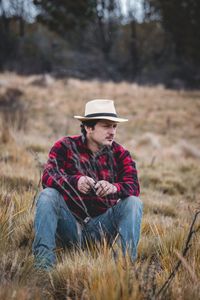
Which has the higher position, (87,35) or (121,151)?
(87,35)

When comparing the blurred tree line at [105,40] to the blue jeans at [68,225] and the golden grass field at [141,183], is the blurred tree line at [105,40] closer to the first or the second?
the golden grass field at [141,183]

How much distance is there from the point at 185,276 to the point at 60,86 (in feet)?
55.8

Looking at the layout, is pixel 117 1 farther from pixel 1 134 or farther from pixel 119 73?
pixel 1 134

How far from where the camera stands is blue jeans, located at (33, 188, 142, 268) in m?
2.86

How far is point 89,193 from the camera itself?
3.27 meters

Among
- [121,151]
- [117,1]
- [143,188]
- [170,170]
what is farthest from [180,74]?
[121,151]

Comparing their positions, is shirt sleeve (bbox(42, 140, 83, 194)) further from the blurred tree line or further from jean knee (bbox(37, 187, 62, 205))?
the blurred tree line

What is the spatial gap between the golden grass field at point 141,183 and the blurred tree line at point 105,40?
16.6 ft

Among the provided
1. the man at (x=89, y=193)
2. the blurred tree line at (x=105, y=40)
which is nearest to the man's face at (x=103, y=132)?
the man at (x=89, y=193)

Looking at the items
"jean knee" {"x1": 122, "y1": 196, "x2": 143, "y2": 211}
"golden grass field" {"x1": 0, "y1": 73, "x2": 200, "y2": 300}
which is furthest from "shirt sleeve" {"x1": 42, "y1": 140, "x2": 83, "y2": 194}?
"jean knee" {"x1": 122, "y1": 196, "x2": 143, "y2": 211}

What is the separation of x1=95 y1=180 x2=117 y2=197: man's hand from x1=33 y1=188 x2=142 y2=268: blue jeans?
140 mm

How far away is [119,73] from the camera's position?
27828mm

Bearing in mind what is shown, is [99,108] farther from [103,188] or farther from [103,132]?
[103,188]

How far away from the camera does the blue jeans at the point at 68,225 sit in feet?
9.38
